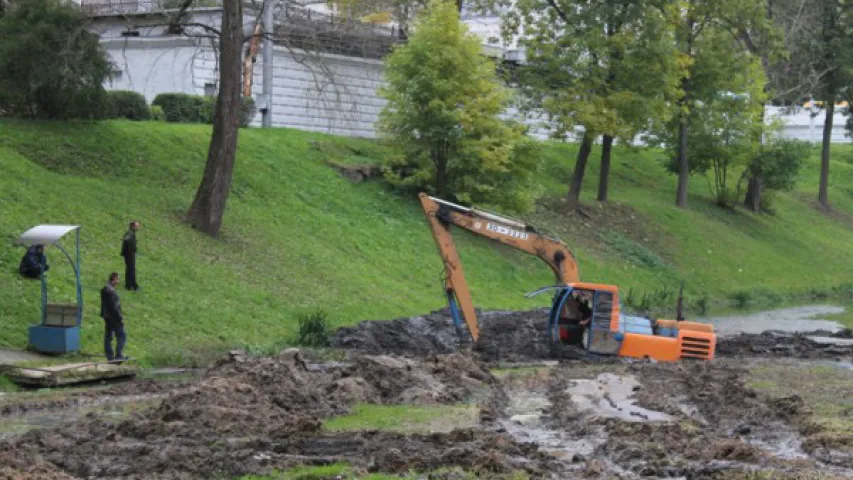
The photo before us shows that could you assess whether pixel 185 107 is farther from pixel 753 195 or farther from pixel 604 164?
pixel 753 195

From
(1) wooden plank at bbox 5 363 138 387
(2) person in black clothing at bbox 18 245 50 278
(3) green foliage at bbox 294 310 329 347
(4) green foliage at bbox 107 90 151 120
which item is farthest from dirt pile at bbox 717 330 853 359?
(4) green foliage at bbox 107 90 151 120

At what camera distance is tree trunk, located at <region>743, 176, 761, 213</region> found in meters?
63.9

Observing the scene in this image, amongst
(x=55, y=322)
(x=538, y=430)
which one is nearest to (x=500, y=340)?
(x=55, y=322)

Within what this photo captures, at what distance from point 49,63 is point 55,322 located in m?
13.2

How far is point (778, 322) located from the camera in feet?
135

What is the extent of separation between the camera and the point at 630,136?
50.4m

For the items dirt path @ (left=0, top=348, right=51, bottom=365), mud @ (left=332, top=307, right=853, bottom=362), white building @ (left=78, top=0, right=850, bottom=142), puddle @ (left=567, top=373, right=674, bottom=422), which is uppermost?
white building @ (left=78, top=0, right=850, bottom=142)

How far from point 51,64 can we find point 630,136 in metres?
23.1

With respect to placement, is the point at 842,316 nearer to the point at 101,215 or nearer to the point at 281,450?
the point at 101,215

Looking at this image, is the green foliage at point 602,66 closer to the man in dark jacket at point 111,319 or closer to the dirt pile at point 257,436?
the man in dark jacket at point 111,319

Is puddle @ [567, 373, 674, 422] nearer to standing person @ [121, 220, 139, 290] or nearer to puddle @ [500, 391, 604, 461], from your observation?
puddle @ [500, 391, 604, 461]

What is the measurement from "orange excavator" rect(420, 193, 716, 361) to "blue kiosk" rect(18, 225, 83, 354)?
7.06 m

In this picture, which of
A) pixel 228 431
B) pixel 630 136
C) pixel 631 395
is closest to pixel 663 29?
pixel 630 136

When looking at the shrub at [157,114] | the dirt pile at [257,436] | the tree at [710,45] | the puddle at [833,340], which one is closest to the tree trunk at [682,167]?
the tree at [710,45]
